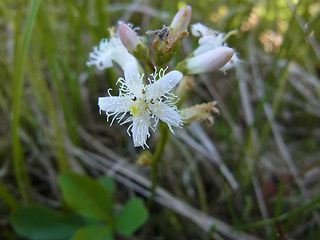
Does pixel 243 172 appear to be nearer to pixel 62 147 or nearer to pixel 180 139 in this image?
pixel 180 139

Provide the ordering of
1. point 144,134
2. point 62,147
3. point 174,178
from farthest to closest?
point 174,178, point 62,147, point 144,134

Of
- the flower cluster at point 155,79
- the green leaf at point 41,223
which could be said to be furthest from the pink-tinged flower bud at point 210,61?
the green leaf at point 41,223

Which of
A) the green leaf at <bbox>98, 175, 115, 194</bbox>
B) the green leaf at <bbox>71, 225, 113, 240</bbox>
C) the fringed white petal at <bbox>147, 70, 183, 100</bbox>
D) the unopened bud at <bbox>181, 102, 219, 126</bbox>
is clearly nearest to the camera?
the fringed white petal at <bbox>147, 70, 183, 100</bbox>

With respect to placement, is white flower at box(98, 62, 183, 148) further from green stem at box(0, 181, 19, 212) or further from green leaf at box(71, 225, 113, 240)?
green stem at box(0, 181, 19, 212)

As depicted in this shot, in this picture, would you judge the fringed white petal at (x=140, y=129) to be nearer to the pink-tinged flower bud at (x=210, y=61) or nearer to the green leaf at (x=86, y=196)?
the pink-tinged flower bud at (x=210, y=61)

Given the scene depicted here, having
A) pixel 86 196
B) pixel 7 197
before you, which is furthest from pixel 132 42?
pixel 7 197

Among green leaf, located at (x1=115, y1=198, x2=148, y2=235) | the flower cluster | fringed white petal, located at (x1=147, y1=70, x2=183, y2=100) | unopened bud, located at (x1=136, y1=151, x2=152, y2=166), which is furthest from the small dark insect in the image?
green leaf, located at (x1=115, y1=198, x2=148, y2=235)

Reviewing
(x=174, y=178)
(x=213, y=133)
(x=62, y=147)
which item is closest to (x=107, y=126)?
(x=62, y=147)

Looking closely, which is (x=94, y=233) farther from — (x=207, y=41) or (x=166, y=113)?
(x=207, y=41)
